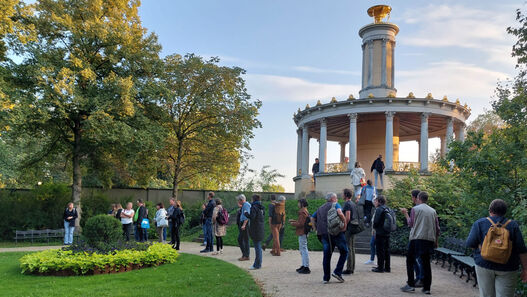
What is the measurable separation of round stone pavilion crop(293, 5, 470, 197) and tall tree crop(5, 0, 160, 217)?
12.5 meters

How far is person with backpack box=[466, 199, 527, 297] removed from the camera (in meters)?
5.28

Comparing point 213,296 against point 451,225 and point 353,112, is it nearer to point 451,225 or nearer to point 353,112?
point 451,225

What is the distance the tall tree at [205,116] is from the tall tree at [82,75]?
2830 mm

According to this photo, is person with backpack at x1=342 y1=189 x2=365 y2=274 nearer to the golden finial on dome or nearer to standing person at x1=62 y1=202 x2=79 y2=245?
standing person at x1=62 y1=202 x2=79 y2=245

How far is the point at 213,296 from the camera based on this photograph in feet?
24.3

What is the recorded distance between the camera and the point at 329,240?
9023 millimetres

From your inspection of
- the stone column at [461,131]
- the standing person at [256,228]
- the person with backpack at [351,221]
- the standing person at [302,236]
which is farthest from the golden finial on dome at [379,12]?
the person with backpack at [351,221]

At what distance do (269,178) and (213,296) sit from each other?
33663 millimetres

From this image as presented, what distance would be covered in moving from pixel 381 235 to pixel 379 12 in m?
23.7

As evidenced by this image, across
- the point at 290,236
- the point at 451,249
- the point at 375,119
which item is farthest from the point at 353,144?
the point at 451,249

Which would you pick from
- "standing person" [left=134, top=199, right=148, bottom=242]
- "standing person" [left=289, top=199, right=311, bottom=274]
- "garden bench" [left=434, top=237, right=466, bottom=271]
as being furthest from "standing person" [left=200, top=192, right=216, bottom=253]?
"garden bench" [left=434, top=237, right=466, bottom=271]

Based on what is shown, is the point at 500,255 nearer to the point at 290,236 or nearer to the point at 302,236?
the point at 302,236

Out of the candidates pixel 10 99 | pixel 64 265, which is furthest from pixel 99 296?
pixel 10 99

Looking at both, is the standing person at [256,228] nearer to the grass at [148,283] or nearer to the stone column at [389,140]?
the grass at [148,283]
